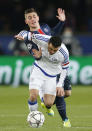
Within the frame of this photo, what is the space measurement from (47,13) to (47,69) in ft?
41.5

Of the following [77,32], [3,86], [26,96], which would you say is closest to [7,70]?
A: [3,86]

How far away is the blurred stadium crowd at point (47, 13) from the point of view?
2250cm

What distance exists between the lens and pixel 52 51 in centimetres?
1000

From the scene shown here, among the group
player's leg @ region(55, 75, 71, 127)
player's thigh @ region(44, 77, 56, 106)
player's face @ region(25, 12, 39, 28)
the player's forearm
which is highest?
player's face @ region(25, 12, 39, 28)

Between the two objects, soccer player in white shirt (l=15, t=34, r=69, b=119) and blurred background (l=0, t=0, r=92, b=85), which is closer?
soccer player in white shirt (l=15, t=34, r=69, b=119)

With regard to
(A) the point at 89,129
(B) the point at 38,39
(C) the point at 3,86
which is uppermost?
(B) the point at 38,39

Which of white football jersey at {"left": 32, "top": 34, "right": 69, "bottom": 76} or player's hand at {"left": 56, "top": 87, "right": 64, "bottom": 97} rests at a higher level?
white football jersey at {"left": 32, "top": 34, "right": 69, "bottom": 76}

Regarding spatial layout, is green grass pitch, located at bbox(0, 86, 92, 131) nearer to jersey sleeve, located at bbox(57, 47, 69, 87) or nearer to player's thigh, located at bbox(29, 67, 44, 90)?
player's thigh, located at bbox(29, 67, 44, 90)

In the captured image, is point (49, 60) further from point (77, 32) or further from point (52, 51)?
point (77, 32)

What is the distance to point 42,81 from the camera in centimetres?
1045

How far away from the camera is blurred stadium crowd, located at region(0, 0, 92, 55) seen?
2250 centimetres

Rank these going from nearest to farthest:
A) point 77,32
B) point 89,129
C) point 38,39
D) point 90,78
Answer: point 89,129
point 38,39
point 90,78
point 77,32

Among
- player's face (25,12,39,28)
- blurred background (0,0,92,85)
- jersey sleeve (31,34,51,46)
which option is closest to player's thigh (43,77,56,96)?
jersey sleeve (31,34,51,46)

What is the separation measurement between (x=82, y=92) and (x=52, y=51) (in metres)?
7.83
